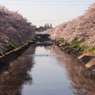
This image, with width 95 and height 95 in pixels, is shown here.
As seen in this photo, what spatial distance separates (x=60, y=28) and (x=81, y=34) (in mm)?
74524

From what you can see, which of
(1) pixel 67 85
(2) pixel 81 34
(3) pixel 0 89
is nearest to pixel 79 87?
(1) pixel 67 85

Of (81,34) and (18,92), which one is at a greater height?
(81,34)

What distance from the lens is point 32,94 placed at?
1670 cm

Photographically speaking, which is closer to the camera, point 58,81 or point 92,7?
point 58,81

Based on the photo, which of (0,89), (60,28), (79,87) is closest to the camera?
(0,89)

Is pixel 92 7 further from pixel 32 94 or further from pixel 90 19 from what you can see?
pixel 32 94

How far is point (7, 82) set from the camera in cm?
2088

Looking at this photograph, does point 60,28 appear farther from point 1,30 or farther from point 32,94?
point 32,94

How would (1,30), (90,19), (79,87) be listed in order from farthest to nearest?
(90,19), (1,30), (79,87)

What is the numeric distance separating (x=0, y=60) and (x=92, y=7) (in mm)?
18157

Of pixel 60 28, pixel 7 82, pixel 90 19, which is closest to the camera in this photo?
pixel 7 82

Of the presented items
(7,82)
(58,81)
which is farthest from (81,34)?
(7,82)

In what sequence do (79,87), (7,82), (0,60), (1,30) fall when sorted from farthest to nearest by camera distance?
(0,60) → (1,30) → (7,82) → (79,87)

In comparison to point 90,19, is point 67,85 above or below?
below
